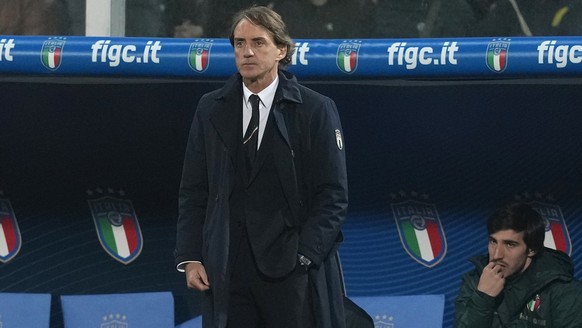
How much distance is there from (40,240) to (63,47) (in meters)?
1.18

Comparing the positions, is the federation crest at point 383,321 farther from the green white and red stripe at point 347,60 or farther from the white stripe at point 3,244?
the white stripe at point 3,244

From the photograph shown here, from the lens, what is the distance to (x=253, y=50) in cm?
368

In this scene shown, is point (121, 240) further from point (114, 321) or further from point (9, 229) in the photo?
point (9, 229)

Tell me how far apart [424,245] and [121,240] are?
138cm

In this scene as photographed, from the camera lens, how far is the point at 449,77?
476 cm

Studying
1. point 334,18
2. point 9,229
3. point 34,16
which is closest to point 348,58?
point 9,229

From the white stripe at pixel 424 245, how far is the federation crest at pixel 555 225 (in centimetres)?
48

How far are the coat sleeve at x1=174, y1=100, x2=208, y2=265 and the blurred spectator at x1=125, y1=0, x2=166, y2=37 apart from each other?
3.59 m

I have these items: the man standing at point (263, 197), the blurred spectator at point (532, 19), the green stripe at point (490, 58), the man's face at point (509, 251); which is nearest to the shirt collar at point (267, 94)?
the man standing at point (263, 197)

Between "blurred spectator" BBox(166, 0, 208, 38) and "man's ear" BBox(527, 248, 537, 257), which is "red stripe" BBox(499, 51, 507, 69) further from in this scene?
"blurred spectator" BBox(166, 0, 208, 38)

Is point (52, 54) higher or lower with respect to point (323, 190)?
higher

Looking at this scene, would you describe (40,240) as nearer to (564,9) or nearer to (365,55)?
(365,55)

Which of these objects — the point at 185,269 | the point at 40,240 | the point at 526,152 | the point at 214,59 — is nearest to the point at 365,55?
the point at 214,59

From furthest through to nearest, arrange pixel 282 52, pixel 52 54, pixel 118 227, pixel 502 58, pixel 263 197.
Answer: pixel 118 227
pixel 52 54
pixel 502 58
pixel 282 52
pixel 263 197
